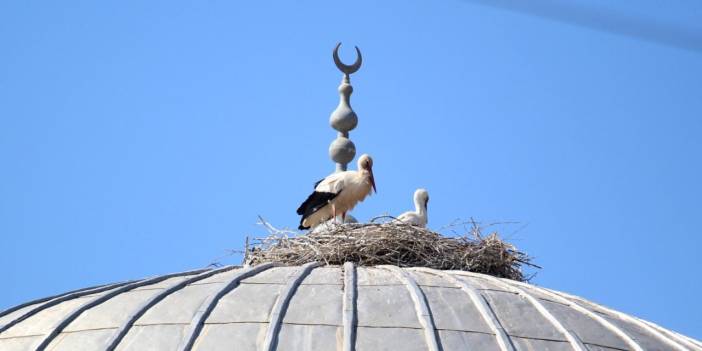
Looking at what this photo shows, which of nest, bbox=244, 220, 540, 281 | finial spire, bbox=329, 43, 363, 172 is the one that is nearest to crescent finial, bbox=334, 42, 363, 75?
finial spire, bbox=329, 43, 363, 172

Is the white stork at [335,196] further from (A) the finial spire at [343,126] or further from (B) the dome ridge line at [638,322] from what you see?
(B) the dome ridge line at [638,322]

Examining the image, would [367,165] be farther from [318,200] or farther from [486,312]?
[486,312]

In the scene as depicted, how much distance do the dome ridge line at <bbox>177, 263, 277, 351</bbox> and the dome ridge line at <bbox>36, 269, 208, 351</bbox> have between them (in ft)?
2.07

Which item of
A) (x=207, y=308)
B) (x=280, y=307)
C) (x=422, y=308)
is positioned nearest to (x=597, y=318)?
(x=422, y=308)

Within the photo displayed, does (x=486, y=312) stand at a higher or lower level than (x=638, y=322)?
lower

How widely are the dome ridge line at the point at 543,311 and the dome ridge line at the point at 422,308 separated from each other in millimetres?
662

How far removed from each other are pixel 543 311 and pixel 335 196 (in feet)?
15.0

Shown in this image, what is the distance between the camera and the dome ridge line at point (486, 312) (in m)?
12.2

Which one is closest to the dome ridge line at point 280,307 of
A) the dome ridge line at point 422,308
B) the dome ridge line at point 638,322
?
the dome ridge line at point 422,308

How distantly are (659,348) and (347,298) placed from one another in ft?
7.85

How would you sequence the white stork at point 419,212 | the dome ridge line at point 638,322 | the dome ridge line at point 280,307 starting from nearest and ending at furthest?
the dome ridge line at point 280,307, the dome ridge line at point 638,322, the white stork at point 419,212

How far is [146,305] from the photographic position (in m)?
12.8

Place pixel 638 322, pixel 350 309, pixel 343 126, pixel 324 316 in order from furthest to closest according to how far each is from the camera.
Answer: pixel 343 126 < pixel 638 322 < pixel 350 309 < pixel 324 316

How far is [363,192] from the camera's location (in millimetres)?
17375
